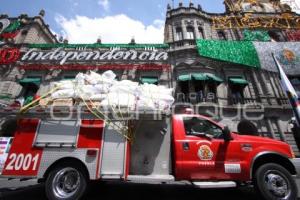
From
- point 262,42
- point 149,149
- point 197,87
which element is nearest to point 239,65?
point 262,42

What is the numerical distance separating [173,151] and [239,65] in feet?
57.2

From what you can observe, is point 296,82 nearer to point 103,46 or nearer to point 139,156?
point 103,46

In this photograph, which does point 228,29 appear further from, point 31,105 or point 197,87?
point 31,105

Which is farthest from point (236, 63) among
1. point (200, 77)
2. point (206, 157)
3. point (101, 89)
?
point (101, 89)

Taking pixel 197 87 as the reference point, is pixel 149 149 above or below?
below

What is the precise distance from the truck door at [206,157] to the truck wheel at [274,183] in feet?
1.72

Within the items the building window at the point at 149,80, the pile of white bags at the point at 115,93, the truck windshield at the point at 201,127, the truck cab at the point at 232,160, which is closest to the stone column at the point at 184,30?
the building window at the point at 149,80

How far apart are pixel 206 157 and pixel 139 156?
1813 millimetres

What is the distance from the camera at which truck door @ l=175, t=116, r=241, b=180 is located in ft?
16.3

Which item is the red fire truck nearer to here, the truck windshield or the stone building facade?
the truck windshield

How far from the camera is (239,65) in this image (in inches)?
771

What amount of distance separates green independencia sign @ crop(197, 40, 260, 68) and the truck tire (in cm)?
1679

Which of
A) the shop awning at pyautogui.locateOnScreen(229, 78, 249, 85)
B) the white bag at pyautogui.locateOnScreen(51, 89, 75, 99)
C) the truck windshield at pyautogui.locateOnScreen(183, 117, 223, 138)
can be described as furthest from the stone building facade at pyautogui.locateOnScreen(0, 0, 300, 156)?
the white bag at pyautogui.locateOnScreen(51, 89, 75, 99)

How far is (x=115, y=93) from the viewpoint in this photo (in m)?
5.80
